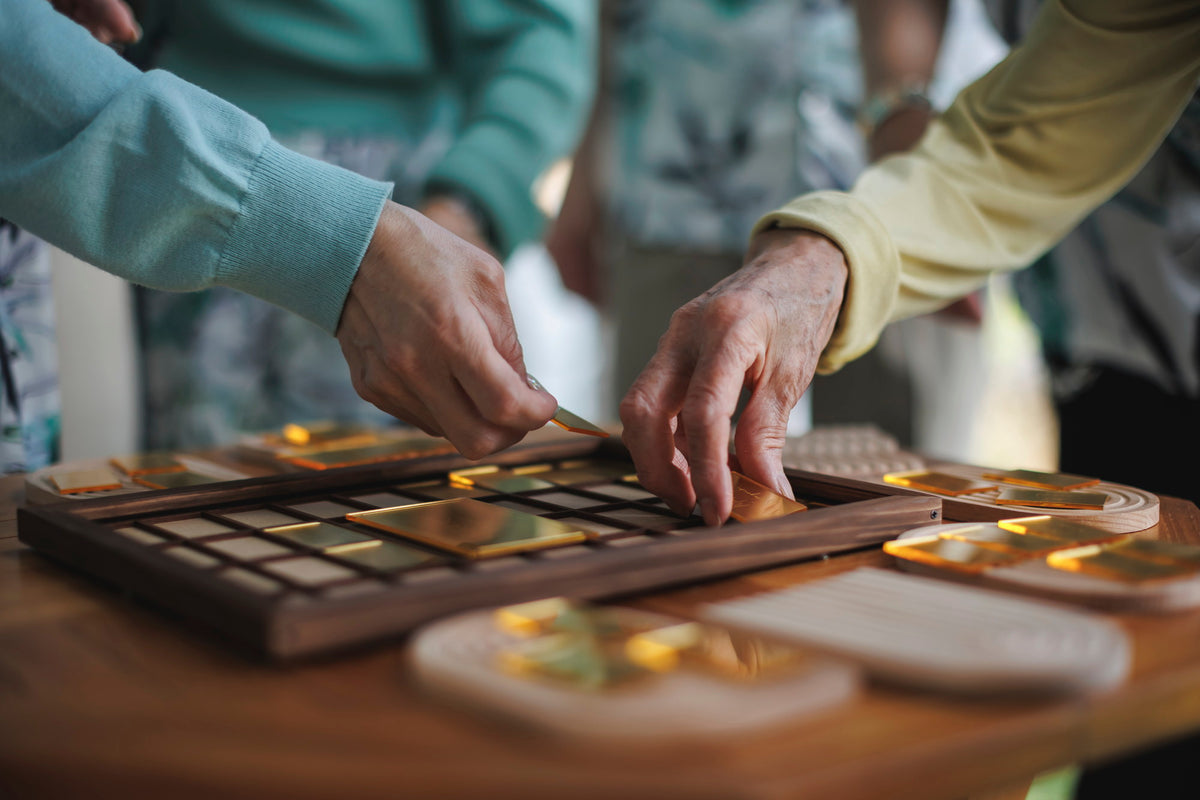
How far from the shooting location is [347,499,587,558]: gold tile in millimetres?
550

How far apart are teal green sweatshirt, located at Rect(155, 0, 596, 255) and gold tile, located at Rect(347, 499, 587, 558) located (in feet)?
2.68

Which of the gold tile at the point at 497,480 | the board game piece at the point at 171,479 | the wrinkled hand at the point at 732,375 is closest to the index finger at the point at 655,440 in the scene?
the wrinkled hand at the point at 732,375

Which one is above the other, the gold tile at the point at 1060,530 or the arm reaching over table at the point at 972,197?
the arm reaching over table at the point at 972,197

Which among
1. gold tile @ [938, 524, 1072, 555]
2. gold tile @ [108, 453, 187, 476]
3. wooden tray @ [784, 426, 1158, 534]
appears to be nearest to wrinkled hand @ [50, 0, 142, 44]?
gold tile @ [108, 453, 187, 476]

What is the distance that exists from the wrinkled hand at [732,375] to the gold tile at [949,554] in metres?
0.11

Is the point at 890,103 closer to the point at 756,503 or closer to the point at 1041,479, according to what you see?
the point at 1041,479

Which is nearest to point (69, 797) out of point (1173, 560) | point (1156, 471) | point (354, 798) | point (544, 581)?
point (354, 798)

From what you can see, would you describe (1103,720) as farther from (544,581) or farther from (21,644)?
(21,644)

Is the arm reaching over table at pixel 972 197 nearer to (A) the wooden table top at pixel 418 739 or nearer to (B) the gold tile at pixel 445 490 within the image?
(B) the gold tile at pixel 445 490

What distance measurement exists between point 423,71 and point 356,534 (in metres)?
1.00

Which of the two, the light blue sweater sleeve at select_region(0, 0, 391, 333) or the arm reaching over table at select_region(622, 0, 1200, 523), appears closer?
the light blue sweater sleeve at select_region(0, 0, 391, 333)

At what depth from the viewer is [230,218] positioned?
0.63 meters

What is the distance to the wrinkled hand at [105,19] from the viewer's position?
864 mm

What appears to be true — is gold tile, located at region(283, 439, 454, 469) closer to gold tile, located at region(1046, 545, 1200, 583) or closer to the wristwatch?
gold tile, located at region(1046, 545, 1200, 583)
